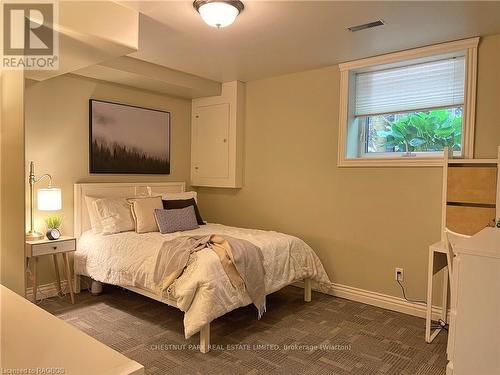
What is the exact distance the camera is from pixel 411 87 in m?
3.43

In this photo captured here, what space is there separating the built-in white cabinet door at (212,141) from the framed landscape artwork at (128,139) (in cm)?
44

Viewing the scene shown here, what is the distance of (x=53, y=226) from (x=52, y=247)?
0.29 meters

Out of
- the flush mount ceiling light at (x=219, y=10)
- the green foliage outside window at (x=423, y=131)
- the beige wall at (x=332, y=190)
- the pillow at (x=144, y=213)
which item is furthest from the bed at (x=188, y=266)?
the flush mount ceiling light at (x=219, y=10)

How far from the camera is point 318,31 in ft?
9.46

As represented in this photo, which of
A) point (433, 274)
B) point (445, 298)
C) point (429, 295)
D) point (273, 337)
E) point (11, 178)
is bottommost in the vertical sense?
point (273, 337)

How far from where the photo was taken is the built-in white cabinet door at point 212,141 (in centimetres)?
464

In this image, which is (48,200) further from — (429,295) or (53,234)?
(429,295)

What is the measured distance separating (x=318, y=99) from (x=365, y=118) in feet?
1.75

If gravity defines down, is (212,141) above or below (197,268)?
above

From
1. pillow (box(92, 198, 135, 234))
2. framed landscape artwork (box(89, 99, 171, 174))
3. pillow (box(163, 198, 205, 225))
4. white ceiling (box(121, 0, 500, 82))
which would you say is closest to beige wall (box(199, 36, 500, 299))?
white ceiling (box(121, 0, 500, 82))

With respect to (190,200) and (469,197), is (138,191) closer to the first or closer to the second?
(190,200)

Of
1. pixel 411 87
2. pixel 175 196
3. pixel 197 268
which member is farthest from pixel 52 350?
pixel 411 87

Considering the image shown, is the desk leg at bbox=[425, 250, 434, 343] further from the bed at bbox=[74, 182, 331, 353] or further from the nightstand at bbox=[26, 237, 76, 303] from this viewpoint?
the nightstand at bbox=[26, 237, 76, 303]

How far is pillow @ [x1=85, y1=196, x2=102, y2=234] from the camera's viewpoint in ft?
12.0
